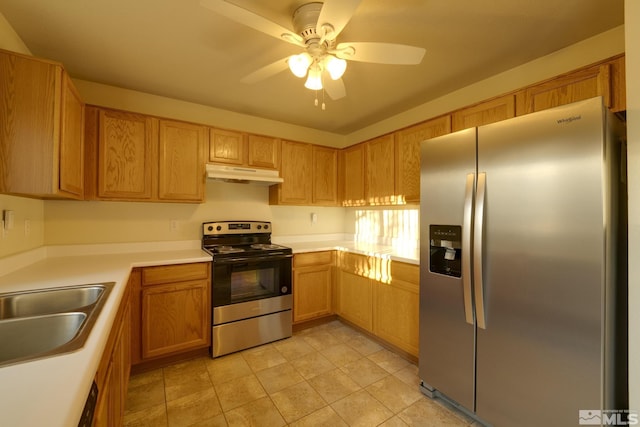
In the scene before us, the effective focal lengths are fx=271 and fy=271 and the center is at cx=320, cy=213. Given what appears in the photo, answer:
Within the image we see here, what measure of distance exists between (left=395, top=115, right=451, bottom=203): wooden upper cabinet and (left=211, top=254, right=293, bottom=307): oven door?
4.34ft

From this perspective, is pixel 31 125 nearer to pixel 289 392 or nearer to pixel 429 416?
pixel 289 392

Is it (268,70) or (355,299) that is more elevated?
(268,70)

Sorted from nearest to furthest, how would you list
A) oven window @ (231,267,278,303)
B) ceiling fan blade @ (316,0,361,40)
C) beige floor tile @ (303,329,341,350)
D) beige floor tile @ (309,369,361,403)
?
ceiling fan blade @ (316,0,361,40) → beige floor tile @ (309,369,361,403) → oven window @ (231,267,278,303) → beige floor tile @ (303,329,341,350)

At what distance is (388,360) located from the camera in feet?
7.77

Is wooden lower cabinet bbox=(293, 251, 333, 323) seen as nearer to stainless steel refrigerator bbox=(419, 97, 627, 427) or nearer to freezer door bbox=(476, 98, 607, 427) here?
stainless steel refrigerator bbox=(419, 97, 627, 427)

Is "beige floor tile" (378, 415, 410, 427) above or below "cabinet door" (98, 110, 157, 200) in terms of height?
below

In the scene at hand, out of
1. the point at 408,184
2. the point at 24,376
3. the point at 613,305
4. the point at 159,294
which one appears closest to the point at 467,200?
the point at 613,305

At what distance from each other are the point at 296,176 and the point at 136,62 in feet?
5.71

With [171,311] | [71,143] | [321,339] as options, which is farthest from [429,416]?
[71,143]

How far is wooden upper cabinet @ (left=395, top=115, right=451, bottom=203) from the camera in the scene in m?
2.44

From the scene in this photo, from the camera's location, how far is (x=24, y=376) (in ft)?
2.20

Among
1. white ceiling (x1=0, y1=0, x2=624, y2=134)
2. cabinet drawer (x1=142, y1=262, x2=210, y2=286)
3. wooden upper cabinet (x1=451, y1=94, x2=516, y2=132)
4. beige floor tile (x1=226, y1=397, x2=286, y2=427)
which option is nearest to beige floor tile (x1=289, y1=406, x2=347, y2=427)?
beige floor tile (x1=226, y1=397, x2=286, y2=427)

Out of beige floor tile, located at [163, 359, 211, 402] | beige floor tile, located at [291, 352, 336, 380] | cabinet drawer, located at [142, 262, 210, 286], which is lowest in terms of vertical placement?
beige floor tile, located at [163, 359, 211, 402]

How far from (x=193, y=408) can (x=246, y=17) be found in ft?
7.52
